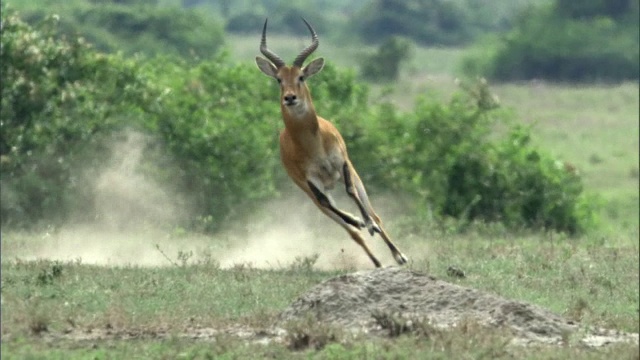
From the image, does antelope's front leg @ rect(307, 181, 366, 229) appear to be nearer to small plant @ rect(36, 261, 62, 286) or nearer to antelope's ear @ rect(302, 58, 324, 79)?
antelope's ear @ rect(302, 58, 324, 79)

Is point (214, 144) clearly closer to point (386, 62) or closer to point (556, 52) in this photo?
point (386, 62)

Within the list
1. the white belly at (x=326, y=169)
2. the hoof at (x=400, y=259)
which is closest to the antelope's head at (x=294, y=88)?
the white belly at (x=326, y=169)

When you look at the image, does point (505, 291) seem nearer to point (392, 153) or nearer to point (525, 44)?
point (392, 153)

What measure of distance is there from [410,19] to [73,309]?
197 ft

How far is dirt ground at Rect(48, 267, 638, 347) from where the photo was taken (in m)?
10.6

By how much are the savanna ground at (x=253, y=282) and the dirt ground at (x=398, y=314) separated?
0.13 ft

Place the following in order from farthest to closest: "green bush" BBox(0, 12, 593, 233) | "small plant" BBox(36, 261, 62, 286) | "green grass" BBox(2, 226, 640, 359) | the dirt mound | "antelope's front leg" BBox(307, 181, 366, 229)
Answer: "green bush" BBox(0, 12, 593, 233), "antelope's front leg" BBox(307, 181, 366, 229), "small plant" BBox(36, 261, 62, 286), the dirt mound, "green grass" BBox(2, 226, 640, 359)

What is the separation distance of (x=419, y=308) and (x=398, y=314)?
0.49 meters

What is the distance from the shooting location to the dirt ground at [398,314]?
416 inches

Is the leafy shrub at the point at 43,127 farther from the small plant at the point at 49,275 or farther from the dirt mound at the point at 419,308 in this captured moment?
the dirt mound at the point at 419,308

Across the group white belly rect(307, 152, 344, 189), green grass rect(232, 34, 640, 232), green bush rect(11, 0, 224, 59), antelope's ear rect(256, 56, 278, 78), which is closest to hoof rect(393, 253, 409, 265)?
white belly rect(307, 152, 344, 189)

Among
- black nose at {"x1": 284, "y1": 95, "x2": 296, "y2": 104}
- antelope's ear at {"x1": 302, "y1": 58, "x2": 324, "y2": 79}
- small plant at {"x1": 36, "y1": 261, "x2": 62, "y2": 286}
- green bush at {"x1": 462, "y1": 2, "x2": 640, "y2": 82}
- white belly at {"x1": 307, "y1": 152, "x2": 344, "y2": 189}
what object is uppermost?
green bush at {"x1": 462, "y1": 2, "x2": 640, "y2": 82}

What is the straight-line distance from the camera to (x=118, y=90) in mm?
23672

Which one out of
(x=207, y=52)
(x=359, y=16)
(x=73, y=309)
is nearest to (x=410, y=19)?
(x=359, y=16)
